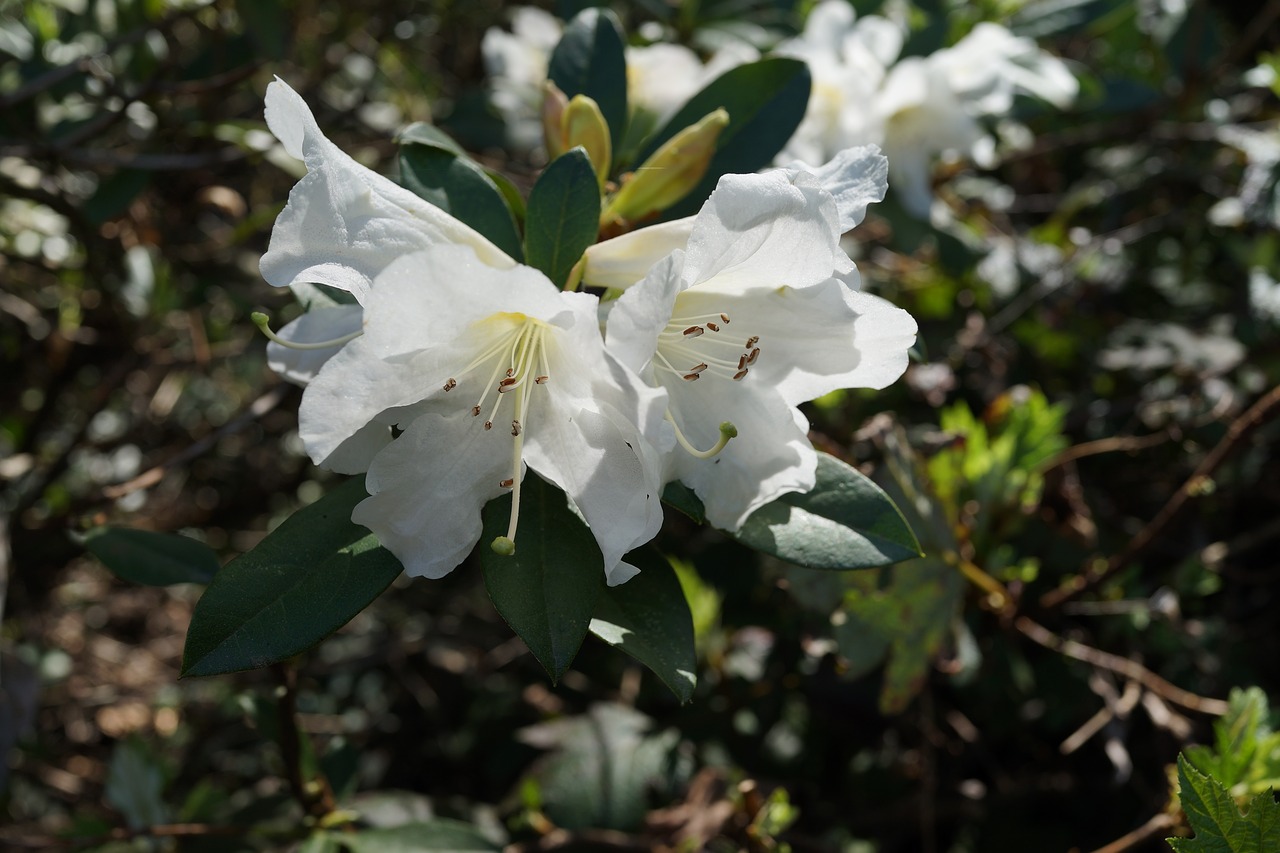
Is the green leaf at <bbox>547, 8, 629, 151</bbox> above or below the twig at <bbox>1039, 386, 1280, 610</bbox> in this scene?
above

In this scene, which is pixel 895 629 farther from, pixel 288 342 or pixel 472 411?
pixel 288 342

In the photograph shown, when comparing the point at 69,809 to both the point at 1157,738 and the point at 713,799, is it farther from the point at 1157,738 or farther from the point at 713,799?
the point at 1157,738

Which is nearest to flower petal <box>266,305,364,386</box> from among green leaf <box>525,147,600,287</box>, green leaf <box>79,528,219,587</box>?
green leaf <box>525,147,600,287</box>

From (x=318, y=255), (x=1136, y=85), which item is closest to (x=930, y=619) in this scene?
(x=318, y=255)

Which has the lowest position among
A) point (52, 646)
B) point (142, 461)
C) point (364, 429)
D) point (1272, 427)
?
point (52, 646)

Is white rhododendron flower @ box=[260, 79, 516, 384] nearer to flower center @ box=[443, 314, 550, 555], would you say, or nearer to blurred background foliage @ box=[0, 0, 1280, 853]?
flower center @ box=[443, 314, 550, 555]

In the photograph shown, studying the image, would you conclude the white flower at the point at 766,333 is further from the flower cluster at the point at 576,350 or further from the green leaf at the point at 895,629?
the green leaf at the point at 895,629

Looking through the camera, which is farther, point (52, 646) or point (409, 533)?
point (52, 646)
